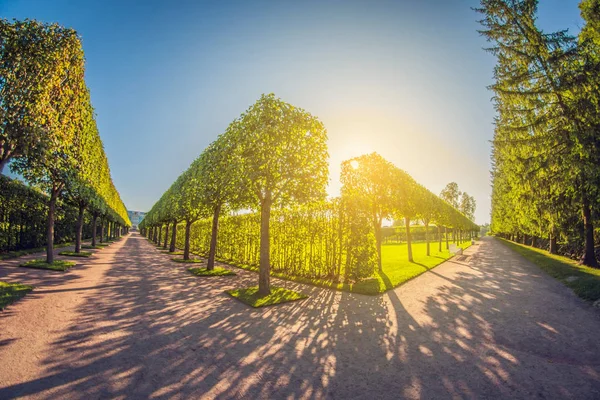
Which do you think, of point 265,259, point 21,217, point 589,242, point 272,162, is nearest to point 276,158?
point 272,162

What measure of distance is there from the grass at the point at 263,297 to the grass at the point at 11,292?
599 cm

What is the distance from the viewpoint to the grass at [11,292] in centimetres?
695

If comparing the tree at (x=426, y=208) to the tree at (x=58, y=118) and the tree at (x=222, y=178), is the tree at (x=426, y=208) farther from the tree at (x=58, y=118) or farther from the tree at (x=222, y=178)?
the tree at (x=58, y=118)

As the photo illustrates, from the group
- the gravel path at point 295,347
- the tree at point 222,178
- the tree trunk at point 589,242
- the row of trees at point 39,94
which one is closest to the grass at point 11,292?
the gravel path at point 295,347

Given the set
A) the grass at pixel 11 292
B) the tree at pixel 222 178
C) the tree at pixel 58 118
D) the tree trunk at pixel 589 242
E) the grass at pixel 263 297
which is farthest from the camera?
the tree trunk at pixel 589 242

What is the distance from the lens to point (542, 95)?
15.7m

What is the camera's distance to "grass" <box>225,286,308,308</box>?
27.8ft

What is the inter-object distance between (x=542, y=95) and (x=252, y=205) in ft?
61.7

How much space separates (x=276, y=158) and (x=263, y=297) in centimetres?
520

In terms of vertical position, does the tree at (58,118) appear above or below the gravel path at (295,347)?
above

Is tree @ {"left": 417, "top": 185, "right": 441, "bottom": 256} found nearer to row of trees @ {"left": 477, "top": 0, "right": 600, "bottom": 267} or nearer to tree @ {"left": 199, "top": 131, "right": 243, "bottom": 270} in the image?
row of trees @ {"left": 477, "top": 0, "right": 600, "bottom": 267}

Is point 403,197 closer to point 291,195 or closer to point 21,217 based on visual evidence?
point 291,195

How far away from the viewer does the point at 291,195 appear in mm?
10305

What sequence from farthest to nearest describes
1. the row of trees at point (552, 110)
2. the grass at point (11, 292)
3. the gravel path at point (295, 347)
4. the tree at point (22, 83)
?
the row of trees at point (552, 110) < the tree at point (22, 83) < the grass at point (11, 292) < the gravel path at point (295, 347)
